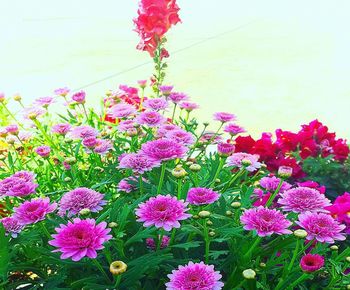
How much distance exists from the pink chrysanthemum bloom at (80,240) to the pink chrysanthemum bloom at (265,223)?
1.16ft

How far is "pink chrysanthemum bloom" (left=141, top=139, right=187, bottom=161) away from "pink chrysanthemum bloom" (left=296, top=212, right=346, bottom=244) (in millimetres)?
370

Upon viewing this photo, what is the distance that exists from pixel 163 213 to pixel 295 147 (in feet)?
5.25

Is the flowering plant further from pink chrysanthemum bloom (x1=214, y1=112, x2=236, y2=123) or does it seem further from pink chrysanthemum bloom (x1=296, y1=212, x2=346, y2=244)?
pink chrysanthemum bloom (x1=214, y1=112, x2=236, y2=123)

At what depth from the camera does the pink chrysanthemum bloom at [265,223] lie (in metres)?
1.21

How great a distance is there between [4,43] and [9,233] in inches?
338

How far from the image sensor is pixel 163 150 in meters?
1.39

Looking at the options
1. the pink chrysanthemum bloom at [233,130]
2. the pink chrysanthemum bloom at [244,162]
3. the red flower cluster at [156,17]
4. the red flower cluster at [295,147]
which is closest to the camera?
the pink chrysanthemum bloom at [244,162]

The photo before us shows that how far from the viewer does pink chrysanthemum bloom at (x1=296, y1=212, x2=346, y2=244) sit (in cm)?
124

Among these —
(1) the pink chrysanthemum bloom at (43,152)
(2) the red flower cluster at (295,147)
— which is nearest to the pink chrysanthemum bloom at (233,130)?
(2) the red flower cluster at (295,147)

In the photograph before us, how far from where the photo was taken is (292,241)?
1424mm

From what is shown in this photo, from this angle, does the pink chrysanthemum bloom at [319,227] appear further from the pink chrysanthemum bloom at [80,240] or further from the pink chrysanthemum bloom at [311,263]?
the pink chrysanthemum bloom at [80,240]

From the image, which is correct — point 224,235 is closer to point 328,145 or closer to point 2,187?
point 2,187

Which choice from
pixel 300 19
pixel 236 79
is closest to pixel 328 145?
pixel 236 79

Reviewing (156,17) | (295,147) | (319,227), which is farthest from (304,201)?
(156,17)
